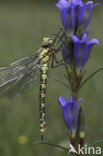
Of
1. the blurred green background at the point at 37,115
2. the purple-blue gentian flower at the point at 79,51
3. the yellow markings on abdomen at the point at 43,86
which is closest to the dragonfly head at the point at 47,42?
the yellow markings on abdomen at the point at 43,86

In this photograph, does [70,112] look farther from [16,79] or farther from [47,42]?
[16,79]

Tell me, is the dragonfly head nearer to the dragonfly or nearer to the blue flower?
the dragonfly

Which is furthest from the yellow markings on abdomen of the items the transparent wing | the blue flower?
the blue flower

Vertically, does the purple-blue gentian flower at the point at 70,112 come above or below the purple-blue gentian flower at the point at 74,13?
below

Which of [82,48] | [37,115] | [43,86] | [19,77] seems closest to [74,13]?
[82,48]

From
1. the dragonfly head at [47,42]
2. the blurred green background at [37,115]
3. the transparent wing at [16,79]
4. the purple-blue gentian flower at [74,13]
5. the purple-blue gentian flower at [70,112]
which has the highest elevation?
the purple-blue gentian flower at [74,13]

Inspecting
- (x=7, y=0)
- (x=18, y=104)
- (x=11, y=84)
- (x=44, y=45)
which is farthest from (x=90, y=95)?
(x=7, y=0)

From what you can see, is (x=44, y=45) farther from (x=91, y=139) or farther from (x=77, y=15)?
(x=91, y=139)

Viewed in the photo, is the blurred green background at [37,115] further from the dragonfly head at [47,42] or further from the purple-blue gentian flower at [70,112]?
the purple-blue gentian flower at [70,112]
